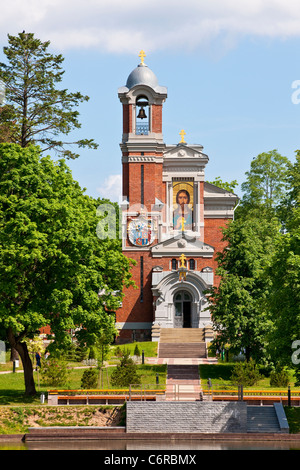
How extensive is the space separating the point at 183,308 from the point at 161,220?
22.9 feet

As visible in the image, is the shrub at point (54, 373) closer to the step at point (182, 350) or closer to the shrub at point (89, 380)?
the shrub at point (89, 380)

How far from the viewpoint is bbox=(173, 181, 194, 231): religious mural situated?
6675 centimetres

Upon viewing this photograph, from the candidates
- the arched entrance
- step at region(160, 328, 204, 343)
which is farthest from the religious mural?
step at region(160, 328, 204, 343)

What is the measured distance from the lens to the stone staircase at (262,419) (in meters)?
38.1

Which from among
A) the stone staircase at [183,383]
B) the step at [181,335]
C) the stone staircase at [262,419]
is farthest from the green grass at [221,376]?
the step at [181,335]

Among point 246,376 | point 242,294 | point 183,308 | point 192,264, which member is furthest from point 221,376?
point 192,264

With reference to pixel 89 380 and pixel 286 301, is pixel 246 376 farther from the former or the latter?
pixel 89 380

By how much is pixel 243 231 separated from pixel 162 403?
1423 cm

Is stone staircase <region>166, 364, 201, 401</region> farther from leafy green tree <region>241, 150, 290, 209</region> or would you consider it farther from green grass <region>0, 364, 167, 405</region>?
leafy green tree <region>241, 150, 290, 209</region>

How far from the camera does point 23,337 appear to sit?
133 ft

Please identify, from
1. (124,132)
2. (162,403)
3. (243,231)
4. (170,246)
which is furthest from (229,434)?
(124,132)

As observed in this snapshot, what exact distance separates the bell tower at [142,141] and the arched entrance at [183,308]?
704 centimetres
